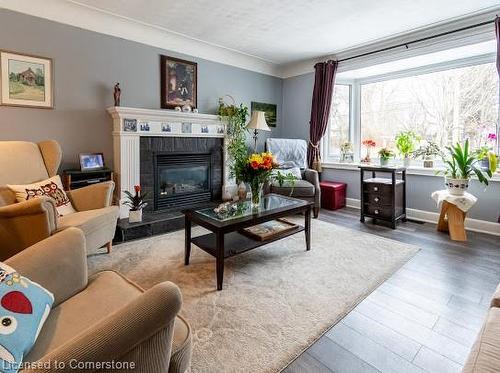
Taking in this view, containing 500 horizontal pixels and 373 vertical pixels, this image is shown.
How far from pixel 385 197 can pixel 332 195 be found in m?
0.96

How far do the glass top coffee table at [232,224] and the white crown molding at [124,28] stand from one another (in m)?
2.55

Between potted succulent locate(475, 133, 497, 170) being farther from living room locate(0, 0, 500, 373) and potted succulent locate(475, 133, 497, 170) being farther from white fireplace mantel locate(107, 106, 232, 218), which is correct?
white fireplace mantel locate(107, 106, 232, 218)

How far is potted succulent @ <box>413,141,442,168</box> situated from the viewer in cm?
396

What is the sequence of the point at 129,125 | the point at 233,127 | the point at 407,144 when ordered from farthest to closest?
the point at 233,127 → the point at 407,144 → the point at 129,125

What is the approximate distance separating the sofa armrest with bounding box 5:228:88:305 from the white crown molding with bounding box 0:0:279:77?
2.88m

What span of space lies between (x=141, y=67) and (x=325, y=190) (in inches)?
127

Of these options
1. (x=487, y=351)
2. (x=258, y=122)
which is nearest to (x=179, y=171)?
(x=258, y=122)

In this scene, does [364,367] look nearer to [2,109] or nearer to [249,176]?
[249,176]

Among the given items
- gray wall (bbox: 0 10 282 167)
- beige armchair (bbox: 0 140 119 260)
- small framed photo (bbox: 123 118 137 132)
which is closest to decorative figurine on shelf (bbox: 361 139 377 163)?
gray wall (bbox: 0 10 282 167)

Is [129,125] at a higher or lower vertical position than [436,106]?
lower

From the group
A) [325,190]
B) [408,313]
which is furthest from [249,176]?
[325,190]

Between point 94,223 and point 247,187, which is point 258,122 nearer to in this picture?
point 247,187

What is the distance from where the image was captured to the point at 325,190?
464 cm

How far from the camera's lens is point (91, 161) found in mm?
3316
